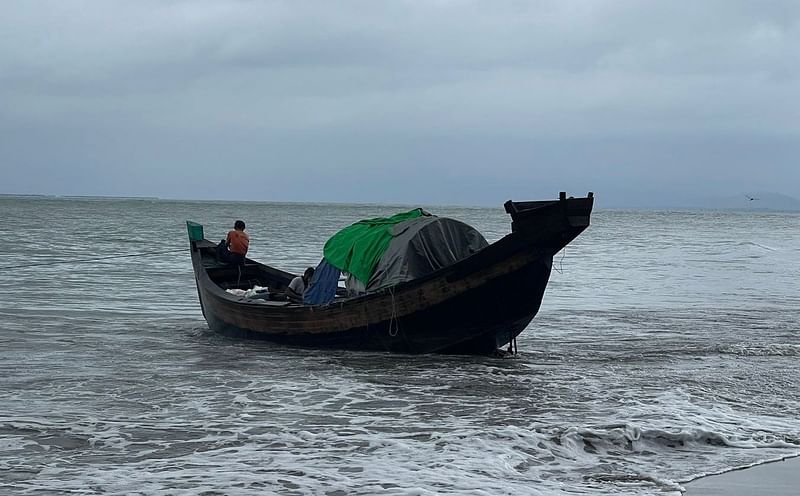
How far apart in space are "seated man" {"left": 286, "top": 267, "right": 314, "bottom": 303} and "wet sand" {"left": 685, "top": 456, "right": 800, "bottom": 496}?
27.8 ft

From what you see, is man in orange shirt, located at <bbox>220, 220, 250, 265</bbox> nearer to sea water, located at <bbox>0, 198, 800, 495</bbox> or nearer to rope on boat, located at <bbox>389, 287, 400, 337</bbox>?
sea water, located at <bbox>0, 198, 800, 495</bbox>

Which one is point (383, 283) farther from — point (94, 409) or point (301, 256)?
point (301, 256)

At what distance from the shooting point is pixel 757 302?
72.9ft

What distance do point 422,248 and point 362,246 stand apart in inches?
42.6

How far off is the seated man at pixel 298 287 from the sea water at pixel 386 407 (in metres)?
1.13

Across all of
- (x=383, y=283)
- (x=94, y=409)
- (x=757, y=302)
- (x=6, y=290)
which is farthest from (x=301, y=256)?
(x=94, y=409)

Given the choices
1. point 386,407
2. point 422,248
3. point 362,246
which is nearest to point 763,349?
point 422,248

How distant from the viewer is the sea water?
23.6 ft

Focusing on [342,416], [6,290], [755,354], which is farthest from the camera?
[6,290]

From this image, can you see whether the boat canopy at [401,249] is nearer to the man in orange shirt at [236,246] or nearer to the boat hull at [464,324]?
the boat hull at [464,324]

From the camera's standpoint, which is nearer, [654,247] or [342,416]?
[342,416]

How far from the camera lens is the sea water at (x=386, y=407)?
718 cm

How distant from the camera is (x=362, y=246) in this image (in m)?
13.5

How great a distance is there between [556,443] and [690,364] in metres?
5.47
